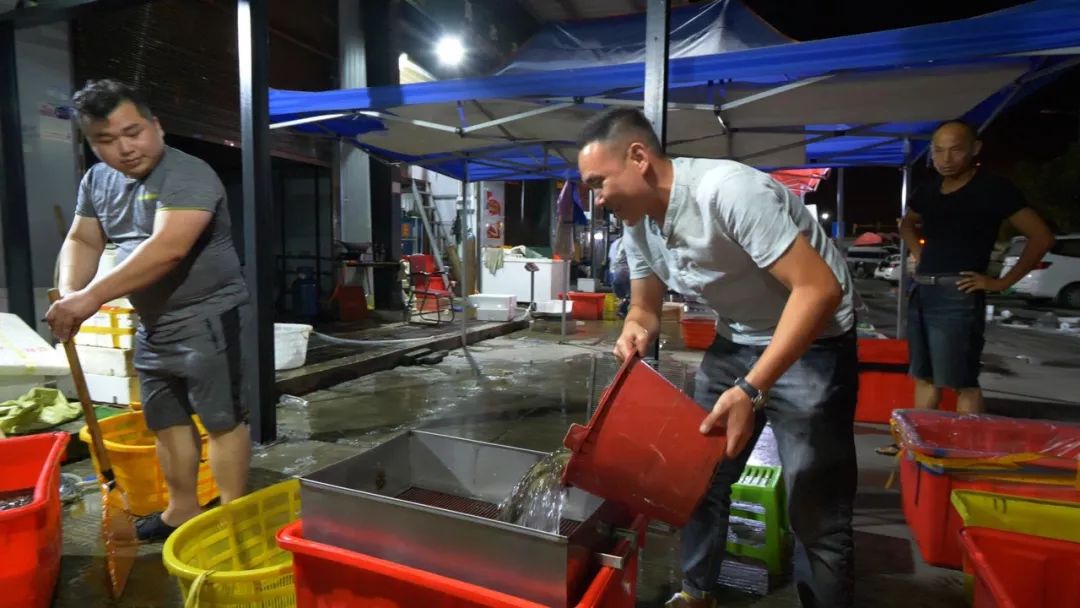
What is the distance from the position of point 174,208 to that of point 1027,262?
424 centimetres

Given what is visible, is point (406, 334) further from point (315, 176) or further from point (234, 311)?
point (234, 311)

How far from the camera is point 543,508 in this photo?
1604mm

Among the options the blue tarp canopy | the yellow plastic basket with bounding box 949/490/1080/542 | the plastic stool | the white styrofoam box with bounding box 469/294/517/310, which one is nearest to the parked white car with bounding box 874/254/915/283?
the white styrofoam box with bounding box 469/294/517/310

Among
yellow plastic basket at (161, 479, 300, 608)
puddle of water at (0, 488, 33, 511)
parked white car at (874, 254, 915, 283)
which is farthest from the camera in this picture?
parked white car at (874, 254, 915, 283)

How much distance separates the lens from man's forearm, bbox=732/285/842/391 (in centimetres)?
143

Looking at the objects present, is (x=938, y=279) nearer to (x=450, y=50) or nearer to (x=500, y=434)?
(x=500, y=434)

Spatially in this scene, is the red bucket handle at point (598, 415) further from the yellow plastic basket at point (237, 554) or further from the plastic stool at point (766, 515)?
the plastic stool at point (766, 515)

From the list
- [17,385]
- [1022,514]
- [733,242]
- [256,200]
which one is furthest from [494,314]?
Answer: [733,242]

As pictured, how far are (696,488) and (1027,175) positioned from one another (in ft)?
92.0

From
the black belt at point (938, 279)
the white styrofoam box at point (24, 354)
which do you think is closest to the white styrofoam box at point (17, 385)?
the white styrofoam box at point (24, 354)

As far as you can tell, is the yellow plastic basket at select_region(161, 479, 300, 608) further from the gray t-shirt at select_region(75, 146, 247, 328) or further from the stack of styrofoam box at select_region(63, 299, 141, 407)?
the stack of styrofoam box at select_region(63, 299, 141, 407)

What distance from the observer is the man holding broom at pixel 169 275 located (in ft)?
7.28

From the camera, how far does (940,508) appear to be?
2562 millimetres

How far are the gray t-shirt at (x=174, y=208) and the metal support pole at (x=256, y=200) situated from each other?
4.35 ft
